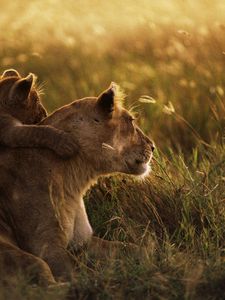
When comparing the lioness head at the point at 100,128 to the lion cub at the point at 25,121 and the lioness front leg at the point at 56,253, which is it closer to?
the lion cub at the point at 25,121

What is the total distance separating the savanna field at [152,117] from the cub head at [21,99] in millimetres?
691

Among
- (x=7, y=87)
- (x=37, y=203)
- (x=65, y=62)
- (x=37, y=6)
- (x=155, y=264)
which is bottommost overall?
(x=155, y=264)

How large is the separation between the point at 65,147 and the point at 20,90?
22.0 inches

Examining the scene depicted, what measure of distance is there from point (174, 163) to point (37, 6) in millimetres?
5829

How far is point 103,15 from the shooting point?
13531 mm

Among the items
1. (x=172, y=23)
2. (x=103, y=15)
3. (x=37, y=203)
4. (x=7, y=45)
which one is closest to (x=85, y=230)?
(x=37, y=203)

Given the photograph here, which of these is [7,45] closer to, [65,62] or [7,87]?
[65,62]

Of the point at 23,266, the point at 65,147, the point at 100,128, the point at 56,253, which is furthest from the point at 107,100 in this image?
the point at 23,266

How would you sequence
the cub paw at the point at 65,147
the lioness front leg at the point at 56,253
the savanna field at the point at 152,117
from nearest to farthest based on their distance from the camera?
the savanna field at the point at 152,117 < the lioness front leg at the point at 56,253 < the cub paw at the point at 65,147

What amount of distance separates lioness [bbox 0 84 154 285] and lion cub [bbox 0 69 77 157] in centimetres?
7

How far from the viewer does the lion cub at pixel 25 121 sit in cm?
587

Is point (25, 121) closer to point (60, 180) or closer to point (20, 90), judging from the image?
point (20, 90)

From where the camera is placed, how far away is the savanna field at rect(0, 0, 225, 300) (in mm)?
5152

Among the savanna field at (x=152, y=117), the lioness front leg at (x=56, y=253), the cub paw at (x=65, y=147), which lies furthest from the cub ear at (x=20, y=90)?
the lioness front leg at (x=56, y=253)
